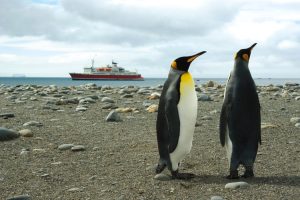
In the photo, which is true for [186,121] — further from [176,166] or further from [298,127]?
[298,127]

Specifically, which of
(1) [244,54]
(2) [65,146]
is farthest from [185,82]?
(2) [65,146]

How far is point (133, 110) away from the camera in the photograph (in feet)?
31.7

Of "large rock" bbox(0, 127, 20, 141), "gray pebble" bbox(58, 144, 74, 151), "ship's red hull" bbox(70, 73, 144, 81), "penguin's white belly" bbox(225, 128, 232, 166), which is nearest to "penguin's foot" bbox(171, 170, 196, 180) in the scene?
"penguin's white belly" bbox(225, 128, 232, 166)

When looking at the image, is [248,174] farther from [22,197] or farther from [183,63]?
[22,197]

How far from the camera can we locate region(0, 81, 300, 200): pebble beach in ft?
13.5

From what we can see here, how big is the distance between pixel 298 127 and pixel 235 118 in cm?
313

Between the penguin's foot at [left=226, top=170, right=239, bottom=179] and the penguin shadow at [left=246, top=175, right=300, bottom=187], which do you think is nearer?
the penguin shadow at [left=246, top=175, right=300, bottom=187]

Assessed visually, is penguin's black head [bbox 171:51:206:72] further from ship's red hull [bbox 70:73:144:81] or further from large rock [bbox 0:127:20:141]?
ship's red hull [bbox 70:73:144:81]

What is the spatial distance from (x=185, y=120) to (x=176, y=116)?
0.13 m

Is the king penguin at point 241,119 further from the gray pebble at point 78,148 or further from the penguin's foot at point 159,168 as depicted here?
the gray pebble at point 78,148

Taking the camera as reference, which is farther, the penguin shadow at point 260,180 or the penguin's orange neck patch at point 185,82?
the penguin's orange neck patch at point 185,82

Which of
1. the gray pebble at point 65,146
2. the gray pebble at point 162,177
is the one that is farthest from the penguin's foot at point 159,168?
the gray pebble at point 65,146

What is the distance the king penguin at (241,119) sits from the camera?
15.4 ft

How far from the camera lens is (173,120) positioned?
15.3ft
